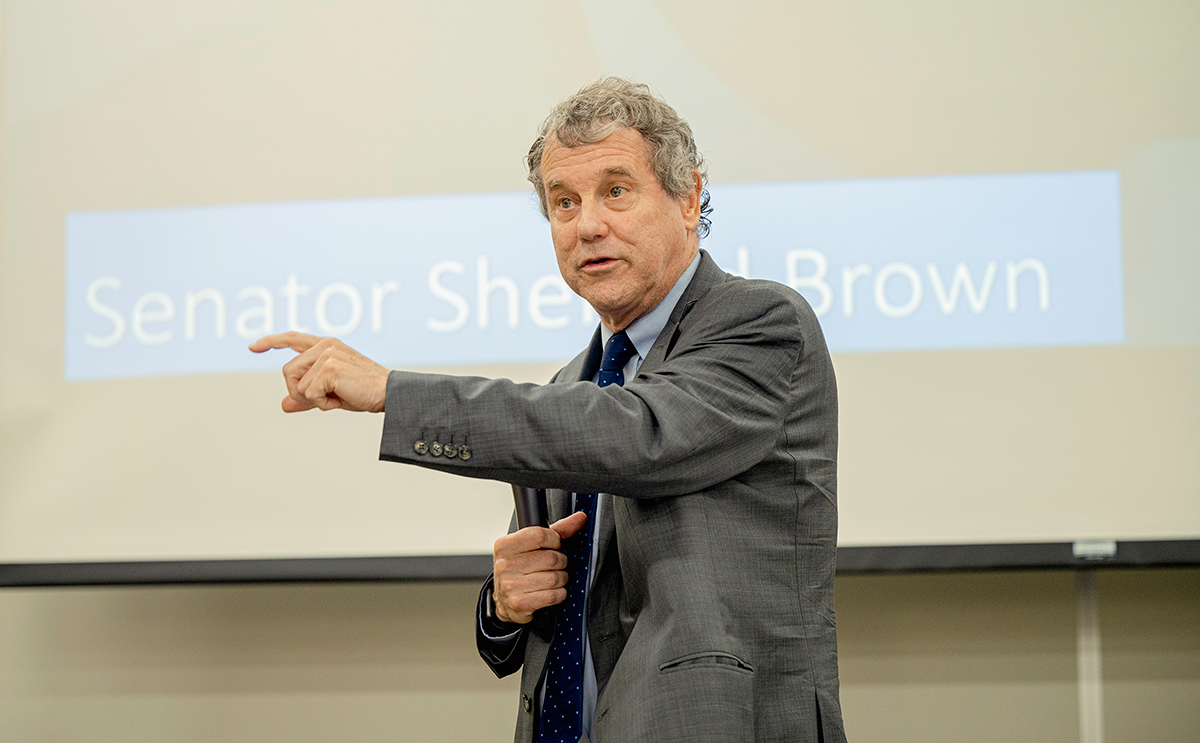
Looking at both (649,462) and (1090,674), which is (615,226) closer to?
(649,462)

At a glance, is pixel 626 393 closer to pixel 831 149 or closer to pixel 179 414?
pixel 831 149

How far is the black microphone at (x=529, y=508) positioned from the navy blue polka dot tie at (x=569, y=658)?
0.19 feet

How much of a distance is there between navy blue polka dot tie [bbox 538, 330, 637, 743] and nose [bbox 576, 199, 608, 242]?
0.40 metres

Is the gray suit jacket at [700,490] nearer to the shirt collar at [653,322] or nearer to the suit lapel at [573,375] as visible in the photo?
the shirt collar at [653,322]

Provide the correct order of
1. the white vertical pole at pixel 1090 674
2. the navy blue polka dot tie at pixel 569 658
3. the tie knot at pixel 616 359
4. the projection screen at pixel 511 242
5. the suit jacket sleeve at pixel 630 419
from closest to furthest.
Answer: the suit jacket sleeve at pixel 630 419 < the navy blue polka dot tie at pixel 569 658 < the tie knot at pixel 616 359 < the projection screen at pixel 511 242 < the white vertical pole at pixel 1090 674

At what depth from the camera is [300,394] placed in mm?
1175

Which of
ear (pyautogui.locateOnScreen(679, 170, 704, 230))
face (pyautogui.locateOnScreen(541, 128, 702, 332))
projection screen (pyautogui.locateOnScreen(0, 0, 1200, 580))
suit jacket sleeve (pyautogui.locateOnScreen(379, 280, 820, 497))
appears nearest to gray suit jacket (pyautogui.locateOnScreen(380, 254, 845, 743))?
suit jacket sleeve (pyautogui.locateOnScreen(379, 280, 820, 497))

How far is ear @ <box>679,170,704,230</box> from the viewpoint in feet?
5.25

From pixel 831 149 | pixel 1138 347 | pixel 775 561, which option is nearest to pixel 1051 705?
pixel 1138 347

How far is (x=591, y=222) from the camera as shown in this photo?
1.49 meters

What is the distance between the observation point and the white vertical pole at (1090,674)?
2848 millimetres

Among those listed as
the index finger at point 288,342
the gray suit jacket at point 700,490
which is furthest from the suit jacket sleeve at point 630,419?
the index finger at point 288,342

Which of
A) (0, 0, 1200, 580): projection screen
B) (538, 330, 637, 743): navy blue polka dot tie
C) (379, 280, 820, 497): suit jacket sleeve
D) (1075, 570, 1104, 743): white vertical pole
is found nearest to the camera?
(379, 280, 820, 497): suit jacket sleeve

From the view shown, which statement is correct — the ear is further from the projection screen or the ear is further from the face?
the projection screen
